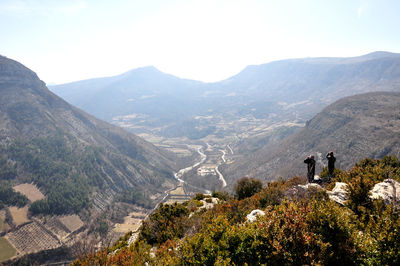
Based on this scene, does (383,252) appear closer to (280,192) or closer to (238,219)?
(238,219)

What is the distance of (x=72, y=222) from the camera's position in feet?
341

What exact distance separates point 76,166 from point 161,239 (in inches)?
6070


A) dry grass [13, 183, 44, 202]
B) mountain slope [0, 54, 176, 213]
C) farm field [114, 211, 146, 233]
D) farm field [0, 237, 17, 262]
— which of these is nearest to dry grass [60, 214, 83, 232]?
mountain slope [0, 54, 176, 213]

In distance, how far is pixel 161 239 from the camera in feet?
58.0

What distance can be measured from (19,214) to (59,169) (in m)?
40.9

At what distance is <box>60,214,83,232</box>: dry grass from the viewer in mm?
100375

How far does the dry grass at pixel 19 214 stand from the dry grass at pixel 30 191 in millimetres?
8252

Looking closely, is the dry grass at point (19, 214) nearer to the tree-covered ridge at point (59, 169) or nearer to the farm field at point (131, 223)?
the tree-covered ridge at point (59, 169)

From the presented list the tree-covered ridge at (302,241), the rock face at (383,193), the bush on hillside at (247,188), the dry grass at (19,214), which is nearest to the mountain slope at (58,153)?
the dry grass at (19,214)

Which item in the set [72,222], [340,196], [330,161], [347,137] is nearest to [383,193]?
[340,196]

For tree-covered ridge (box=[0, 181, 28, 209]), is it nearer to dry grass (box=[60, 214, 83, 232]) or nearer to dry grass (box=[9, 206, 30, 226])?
dry grass (box=[9, 206, 30, 226])

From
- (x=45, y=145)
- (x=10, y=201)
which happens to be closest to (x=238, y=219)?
(x=10, y=201)

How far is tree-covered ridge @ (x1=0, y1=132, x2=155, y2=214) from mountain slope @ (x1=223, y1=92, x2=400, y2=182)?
8554 centimetres

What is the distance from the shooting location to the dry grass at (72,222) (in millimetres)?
100375
